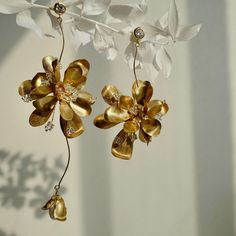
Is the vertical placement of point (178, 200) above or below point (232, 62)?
below

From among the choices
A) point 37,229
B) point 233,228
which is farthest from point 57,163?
point 233,228

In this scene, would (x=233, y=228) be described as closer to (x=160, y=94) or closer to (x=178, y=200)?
(x=178, y=200)

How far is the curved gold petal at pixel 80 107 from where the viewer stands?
0.56 m

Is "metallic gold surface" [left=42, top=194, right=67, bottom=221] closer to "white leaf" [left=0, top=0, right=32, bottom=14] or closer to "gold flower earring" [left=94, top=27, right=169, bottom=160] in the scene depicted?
"gold flower earring" [left=94, top=27, right=169, bottom=160]

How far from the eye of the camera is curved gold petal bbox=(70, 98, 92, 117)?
1.84 feet

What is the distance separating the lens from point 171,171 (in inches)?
33.6

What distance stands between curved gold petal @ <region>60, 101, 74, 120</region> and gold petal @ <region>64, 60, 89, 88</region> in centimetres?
4

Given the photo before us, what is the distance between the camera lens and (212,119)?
904 mm

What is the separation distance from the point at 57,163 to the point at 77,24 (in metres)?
0.31

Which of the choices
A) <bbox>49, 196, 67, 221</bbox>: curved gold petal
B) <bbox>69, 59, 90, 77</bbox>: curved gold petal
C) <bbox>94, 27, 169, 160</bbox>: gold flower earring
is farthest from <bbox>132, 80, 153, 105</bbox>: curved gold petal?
<bbox>49, 196, 67, 221</bbox>: curved gold petal

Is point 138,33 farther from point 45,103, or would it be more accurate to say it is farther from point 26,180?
point 26,180

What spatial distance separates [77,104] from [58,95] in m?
0.04

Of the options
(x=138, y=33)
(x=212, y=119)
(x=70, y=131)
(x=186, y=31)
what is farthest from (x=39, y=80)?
(x=212, y=119)

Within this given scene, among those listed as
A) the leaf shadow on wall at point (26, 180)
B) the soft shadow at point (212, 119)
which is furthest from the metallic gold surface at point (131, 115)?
the soft shadow at point (212, 119)
